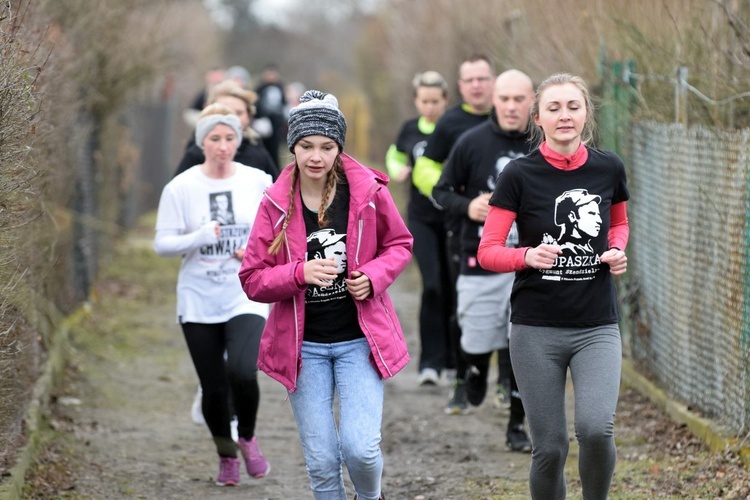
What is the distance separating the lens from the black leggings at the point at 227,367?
638 cm

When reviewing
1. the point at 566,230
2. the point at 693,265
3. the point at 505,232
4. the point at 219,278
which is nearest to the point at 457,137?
the point at 693,265

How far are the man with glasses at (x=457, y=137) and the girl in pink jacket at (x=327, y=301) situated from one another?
3154 millimetres

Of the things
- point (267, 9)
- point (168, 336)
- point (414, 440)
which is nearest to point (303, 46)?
point (267, 9)

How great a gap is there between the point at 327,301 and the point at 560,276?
0.93m

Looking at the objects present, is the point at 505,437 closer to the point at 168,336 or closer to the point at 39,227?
the point at 39,227

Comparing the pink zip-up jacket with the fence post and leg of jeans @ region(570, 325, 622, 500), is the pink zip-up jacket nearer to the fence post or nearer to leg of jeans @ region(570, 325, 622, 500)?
leg of jeans @ region(570, 325, 622, 500)

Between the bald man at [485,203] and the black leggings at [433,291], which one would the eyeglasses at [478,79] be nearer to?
the bald man at [485,203]

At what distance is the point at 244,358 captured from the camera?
637cm

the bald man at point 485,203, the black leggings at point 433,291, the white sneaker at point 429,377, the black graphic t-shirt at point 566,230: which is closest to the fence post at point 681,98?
the bald man at point 485,203

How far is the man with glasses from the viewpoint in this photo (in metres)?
8.17

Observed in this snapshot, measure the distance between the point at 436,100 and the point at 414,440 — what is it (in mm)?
2845

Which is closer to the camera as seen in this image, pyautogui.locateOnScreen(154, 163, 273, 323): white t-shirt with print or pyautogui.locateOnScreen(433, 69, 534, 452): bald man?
pyautogui.locateOnScreen(154, 163, 273, 323): white t-shirt with print

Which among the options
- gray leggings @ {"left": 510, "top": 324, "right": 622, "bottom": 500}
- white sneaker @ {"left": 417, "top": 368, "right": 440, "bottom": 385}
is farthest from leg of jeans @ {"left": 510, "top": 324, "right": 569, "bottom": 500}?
white sneaker @ {"left": 417, "top": 368, "right": 440, "bottom": 385}

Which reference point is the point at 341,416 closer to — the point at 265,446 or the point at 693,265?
the point at 265,446
